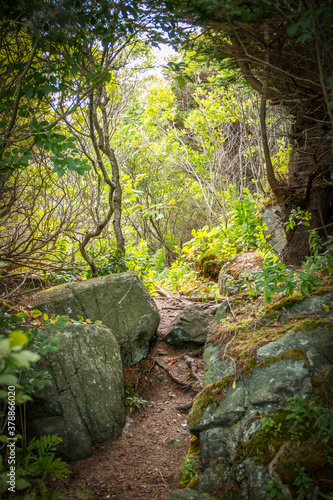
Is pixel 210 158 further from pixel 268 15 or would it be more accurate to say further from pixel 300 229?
pixel 268 15

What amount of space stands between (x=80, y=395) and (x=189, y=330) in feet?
7.23

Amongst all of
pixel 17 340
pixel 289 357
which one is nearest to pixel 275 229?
pixel 289 357

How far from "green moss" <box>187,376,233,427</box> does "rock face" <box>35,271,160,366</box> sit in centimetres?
184

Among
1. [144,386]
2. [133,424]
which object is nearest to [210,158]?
[144,386]

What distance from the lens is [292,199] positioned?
4.56m

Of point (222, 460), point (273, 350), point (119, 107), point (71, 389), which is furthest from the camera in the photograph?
point (119, 107)

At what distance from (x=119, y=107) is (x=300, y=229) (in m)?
3.90

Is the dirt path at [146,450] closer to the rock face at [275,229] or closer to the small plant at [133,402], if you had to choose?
the small plant at [133,402]

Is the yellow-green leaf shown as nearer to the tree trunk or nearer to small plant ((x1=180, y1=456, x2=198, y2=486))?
small plant ((x1=180, y1=456, x2=198, y2=486))

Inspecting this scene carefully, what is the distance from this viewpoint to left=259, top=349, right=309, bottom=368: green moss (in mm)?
2686

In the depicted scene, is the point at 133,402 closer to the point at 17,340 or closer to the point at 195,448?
the point at 195,448

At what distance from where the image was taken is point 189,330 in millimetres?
5055

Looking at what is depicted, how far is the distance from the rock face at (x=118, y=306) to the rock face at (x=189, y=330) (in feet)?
1.32

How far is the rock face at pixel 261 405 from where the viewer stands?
2178mm
